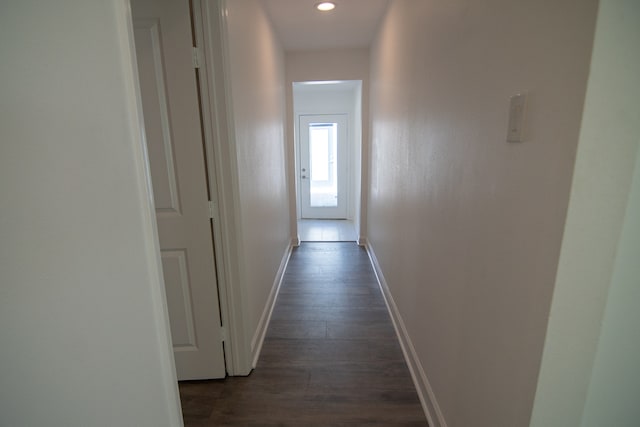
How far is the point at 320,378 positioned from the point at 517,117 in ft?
5.90

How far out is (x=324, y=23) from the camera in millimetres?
3139

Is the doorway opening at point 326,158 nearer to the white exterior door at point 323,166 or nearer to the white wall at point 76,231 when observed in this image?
the white exterior door at point 323,166

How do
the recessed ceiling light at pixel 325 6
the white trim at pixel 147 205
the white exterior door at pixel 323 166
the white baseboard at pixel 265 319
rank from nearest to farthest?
the white trim at pixel 147 205
the white baseboard at pixel 265 319
the recessed ceiling light at pixel 325 6
the white exterior door at pixel 323 166

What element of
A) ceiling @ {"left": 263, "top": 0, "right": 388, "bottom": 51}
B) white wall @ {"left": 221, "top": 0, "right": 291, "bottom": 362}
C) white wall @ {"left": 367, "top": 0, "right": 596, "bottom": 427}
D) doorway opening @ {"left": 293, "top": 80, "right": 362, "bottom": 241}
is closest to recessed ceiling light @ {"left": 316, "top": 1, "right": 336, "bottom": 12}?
ceiling @ {"left": 263, "top": 0, "right": 388, "bottom": 51}

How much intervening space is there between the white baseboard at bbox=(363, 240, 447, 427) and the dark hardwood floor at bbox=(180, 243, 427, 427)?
0.14 ft

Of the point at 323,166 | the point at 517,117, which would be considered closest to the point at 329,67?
the point at 323,166

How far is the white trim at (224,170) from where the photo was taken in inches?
63.9

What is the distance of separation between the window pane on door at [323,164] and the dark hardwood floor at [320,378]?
3.33 meters

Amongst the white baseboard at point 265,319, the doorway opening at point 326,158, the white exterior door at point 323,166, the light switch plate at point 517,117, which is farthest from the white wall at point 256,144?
the white exterior door at point 323,166

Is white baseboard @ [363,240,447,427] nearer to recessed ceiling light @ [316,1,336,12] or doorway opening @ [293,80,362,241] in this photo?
recessed ceiling light @ [316,1,336,12]

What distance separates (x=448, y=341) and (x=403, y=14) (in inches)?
80.7

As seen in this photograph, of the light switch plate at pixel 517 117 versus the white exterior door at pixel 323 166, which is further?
the white exterior door at pixel 323 166

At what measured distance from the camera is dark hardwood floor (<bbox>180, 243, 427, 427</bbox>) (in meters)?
1.74

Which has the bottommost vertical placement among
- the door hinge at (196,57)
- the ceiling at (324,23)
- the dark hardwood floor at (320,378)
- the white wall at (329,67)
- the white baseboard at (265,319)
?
the dark hardwood floor at (320,378)
